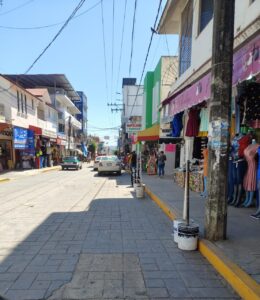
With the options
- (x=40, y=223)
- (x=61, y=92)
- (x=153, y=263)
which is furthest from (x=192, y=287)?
(x=61, y=92)

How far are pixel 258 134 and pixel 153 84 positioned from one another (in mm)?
21408

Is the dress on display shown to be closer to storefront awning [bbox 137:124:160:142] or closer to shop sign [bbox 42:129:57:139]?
storefront awning [bbox 137:124:160:142]

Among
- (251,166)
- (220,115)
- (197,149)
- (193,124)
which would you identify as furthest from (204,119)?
(220,115)

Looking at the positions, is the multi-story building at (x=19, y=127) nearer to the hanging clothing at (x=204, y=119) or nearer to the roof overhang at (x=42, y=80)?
the roof overhang at (x=42, y=80)

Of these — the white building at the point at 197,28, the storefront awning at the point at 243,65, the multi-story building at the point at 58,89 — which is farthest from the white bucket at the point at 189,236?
the multi-story building at the point at 58,89

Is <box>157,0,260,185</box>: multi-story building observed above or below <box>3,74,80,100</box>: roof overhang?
below

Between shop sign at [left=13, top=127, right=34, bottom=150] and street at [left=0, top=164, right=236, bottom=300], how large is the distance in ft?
64.1

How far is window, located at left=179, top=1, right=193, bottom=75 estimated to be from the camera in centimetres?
1315

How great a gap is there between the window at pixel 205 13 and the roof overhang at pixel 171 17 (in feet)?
7.43

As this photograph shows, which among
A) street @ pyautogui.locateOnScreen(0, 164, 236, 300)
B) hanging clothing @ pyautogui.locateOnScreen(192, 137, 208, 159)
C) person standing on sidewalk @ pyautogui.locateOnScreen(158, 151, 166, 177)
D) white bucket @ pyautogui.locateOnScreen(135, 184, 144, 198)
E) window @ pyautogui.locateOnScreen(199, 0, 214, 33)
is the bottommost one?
street @ pyautogui.locateOnScreen(0, 164, 236, 300)

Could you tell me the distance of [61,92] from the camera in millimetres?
50969

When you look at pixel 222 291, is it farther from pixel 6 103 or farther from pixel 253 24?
pixel 6 103

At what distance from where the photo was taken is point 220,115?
5.37 m

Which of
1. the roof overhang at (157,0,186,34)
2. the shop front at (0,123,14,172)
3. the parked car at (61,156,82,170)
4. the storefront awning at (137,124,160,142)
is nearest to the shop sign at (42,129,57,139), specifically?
the parked car at (61,156,82,170)
